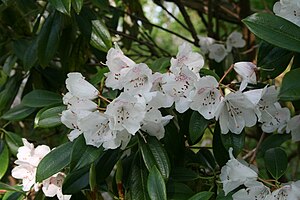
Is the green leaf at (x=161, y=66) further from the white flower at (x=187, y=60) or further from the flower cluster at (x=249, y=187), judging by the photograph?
the flower cluster at (x=249, y=187)

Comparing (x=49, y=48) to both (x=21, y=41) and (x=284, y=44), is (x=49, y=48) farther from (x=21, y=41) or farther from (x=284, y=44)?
(x=284, y=44)

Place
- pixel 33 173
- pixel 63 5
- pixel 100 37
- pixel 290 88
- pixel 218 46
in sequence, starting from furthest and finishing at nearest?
1. pixel 218 46
2. pixel 100 37
3. pixel 33 173
4. pixel 63 5
5. pixel 290 88

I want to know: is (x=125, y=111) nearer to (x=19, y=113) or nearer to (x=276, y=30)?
(x=276, y=30)

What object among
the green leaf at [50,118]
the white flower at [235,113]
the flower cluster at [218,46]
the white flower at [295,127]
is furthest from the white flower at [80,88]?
the flower cluster at [218,46]

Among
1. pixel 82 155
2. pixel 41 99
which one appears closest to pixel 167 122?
pixel 82 155

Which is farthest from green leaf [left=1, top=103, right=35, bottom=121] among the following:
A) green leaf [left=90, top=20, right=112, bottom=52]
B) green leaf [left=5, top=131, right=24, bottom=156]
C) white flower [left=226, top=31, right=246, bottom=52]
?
white flower [left=226, top=31, right=246, bottom=52]

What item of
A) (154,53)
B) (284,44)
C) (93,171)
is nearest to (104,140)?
(93,171)
